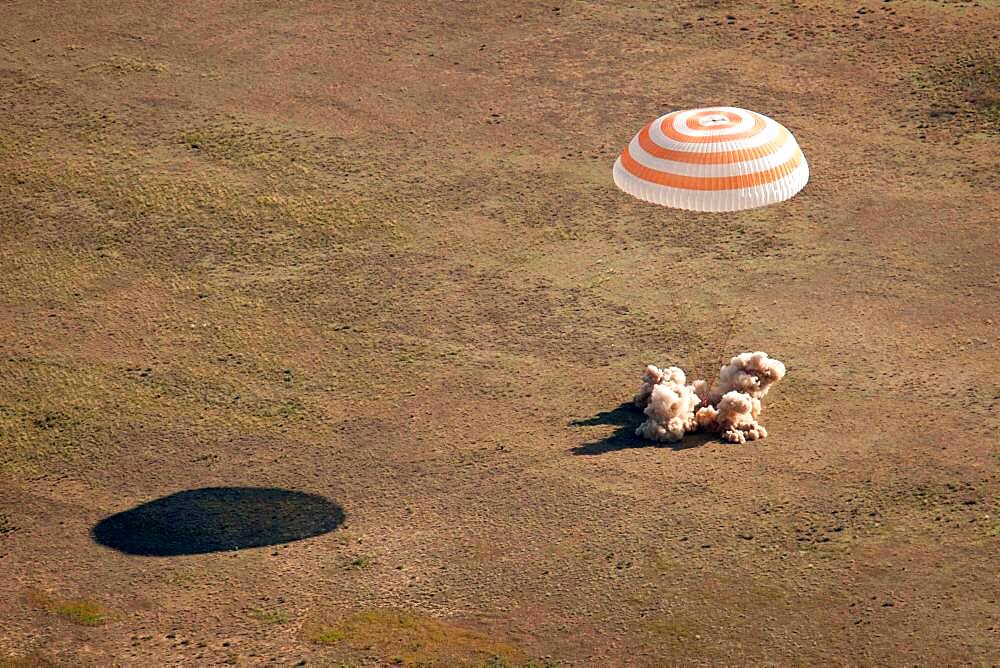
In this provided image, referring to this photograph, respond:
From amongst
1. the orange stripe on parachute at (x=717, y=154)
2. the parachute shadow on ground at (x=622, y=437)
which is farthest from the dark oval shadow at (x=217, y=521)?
the orange stripe on parachute at (x=717, y=154)

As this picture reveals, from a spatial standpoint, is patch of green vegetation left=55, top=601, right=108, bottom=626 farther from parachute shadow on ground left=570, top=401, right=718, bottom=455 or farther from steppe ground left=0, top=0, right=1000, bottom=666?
parachute shadow on ground left=570, top=401, right=718, bottom=455

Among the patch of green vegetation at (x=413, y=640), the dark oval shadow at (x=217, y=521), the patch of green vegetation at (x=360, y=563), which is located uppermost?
the dark oval shadow at (x=217, y=521)

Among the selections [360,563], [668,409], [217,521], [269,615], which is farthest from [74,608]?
[668,409]

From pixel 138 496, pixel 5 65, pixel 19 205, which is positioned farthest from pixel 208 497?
pixel 5 65

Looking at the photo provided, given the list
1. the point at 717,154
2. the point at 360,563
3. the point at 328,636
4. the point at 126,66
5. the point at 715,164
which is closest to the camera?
the point at 328,636

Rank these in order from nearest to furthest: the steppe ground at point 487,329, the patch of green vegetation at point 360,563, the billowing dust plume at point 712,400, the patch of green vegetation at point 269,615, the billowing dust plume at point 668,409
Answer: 1. the patch of green vegetation at point 269,615
2. the steppe ground at point 487,329
3. the patch of green vegetation at point 360,563
4. the billowing dust plume at point 668,409
5. the billowing dust plume at point 712,400

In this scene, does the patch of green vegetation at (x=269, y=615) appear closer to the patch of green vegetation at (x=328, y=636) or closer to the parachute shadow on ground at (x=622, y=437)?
the patch of green vegetation at (x=328, y=636)

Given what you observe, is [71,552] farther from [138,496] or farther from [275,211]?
[275,211]

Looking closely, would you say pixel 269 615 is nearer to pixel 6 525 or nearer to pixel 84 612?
pixel 84 612
